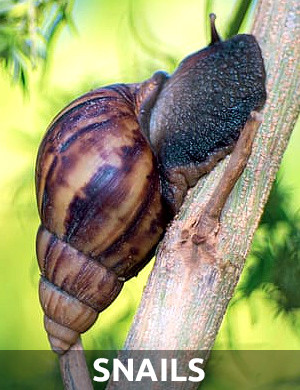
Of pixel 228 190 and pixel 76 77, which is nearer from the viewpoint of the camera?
pixel 228 190

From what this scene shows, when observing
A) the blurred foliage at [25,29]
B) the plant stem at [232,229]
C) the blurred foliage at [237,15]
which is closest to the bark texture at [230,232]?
the plant stem at [232,229]

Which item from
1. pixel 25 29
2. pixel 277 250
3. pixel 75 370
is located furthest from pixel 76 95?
pixel 75 370

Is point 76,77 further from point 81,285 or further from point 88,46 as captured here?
point 81,285

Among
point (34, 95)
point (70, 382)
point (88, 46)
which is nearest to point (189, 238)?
point (70, 382)

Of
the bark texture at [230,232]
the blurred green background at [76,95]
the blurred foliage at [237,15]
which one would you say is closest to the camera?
the bark texture at [230,232]

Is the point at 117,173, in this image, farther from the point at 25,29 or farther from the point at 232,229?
the point at 25,29

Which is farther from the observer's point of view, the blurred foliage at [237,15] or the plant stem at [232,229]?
the blurred foliage at [237,15]

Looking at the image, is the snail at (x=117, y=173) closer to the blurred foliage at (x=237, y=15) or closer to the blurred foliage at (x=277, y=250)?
the blurred foliage at (x=237, y=15)
